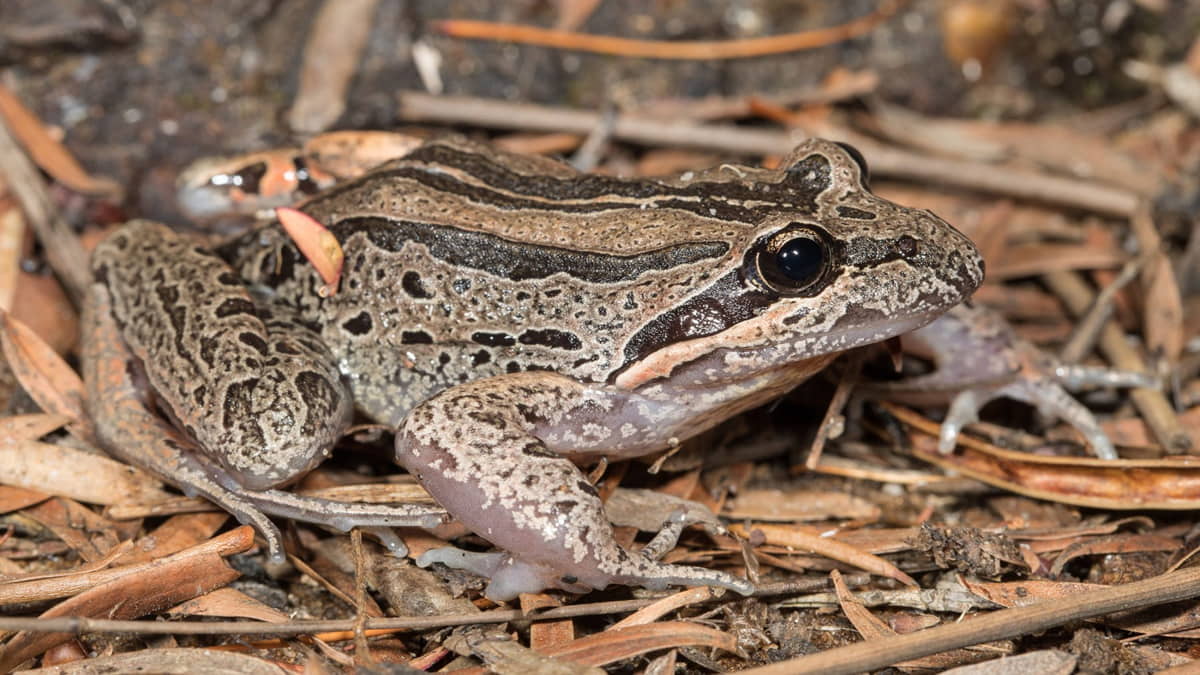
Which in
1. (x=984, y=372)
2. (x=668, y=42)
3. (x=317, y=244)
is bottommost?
(x=317, y=244)

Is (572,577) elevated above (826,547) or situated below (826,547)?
below

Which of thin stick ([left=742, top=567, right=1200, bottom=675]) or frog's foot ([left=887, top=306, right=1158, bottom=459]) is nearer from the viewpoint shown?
thin stick ([left=742, top=567, right=1200, bottom=675])

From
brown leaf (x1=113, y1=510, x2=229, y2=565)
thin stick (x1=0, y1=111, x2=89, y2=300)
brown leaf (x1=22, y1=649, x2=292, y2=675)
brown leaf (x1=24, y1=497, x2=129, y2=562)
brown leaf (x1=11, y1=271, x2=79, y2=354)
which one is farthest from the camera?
thin stick (x1=0, y1=111, x2=89, y2=300)

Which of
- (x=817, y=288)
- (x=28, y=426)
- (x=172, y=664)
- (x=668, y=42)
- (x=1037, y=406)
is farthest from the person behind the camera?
(x=668, y=42)

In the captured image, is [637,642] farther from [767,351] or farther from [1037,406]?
[1037,406]

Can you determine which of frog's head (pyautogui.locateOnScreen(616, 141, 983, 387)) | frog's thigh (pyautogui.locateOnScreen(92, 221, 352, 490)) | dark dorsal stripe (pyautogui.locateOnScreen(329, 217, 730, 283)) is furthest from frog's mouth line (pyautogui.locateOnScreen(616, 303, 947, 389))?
frog's thigh (pyautogui.locateOnScreen(92, 221, 352, 490))

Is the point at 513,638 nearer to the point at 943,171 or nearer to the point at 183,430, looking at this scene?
the point at 183,430

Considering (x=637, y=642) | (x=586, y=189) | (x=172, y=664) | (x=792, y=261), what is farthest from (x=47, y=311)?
(x=792, y=261)

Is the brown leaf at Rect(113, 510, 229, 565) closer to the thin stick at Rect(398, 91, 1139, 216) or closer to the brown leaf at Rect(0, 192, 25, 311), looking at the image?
the brown leaf at Rect(0, 192, 25, 311)
